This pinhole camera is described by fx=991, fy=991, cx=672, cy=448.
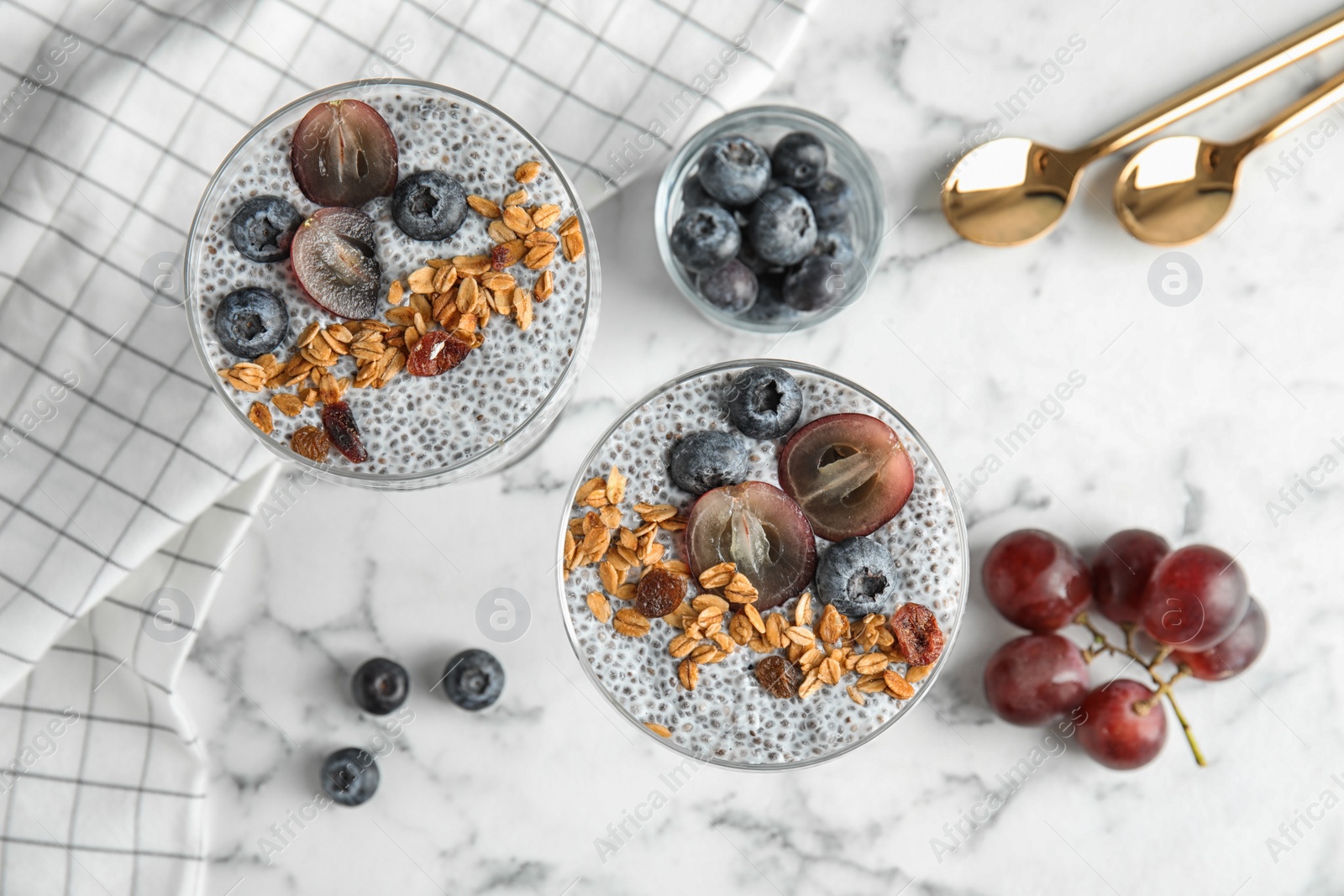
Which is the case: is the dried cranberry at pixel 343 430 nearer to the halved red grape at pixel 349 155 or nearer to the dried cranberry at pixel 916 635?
the halved red grape at pixel 349 155

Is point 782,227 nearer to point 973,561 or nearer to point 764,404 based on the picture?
point 764,404

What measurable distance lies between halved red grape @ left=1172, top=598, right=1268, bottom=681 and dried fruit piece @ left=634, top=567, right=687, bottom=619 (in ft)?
3.99

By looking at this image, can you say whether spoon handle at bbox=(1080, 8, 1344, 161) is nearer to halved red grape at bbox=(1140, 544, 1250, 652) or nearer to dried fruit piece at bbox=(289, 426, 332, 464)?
halved red grape at bbox=(1140, 544, 1250, 652)

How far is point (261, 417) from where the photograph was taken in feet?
5.74

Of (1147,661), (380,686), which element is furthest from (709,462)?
(1147,661)

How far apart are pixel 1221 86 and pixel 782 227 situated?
1.12 meters

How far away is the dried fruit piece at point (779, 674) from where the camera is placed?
5.41ft

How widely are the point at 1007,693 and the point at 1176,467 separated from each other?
0.70 metres

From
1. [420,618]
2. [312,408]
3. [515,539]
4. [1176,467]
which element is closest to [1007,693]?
[1176,467]

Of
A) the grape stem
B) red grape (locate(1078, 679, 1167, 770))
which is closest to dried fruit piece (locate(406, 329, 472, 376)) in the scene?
the grape stem

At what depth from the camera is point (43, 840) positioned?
2211 millimetres

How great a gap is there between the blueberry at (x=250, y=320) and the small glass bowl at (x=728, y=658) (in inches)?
22.9

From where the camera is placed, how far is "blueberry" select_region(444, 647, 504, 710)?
2.19m

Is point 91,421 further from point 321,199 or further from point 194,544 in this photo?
point 321,199
